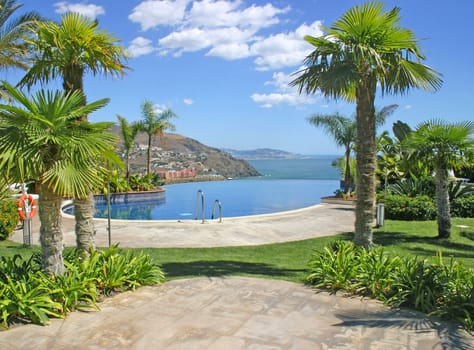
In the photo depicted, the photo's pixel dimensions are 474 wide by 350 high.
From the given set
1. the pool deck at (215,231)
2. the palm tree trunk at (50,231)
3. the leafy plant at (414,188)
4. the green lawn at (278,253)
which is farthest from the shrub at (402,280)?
the leafy plant at (414,188)

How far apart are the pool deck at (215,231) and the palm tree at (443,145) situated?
3.27m

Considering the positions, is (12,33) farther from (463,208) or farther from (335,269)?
(463,208)

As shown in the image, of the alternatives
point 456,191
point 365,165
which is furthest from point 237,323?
point 456,191

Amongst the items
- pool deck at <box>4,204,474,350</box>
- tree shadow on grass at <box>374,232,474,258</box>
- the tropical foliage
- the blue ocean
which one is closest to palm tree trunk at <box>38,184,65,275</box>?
the tropical foliage

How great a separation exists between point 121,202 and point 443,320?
19457mm

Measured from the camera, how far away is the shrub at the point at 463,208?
1563cm

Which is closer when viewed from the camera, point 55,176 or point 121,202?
point 55,176

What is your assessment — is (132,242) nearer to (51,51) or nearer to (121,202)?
(51,51)

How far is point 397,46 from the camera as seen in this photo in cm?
714

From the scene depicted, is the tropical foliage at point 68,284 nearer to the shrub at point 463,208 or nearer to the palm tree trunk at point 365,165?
the palm tree trunk at point 365,165

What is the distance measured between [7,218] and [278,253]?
7432mm

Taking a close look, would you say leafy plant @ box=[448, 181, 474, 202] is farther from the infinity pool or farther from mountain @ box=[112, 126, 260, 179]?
mountain @ box=[112, 126, 260, 179]

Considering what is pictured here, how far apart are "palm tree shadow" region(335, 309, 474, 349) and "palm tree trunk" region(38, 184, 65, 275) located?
153 inches

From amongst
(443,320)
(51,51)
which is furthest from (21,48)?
(443,320)
